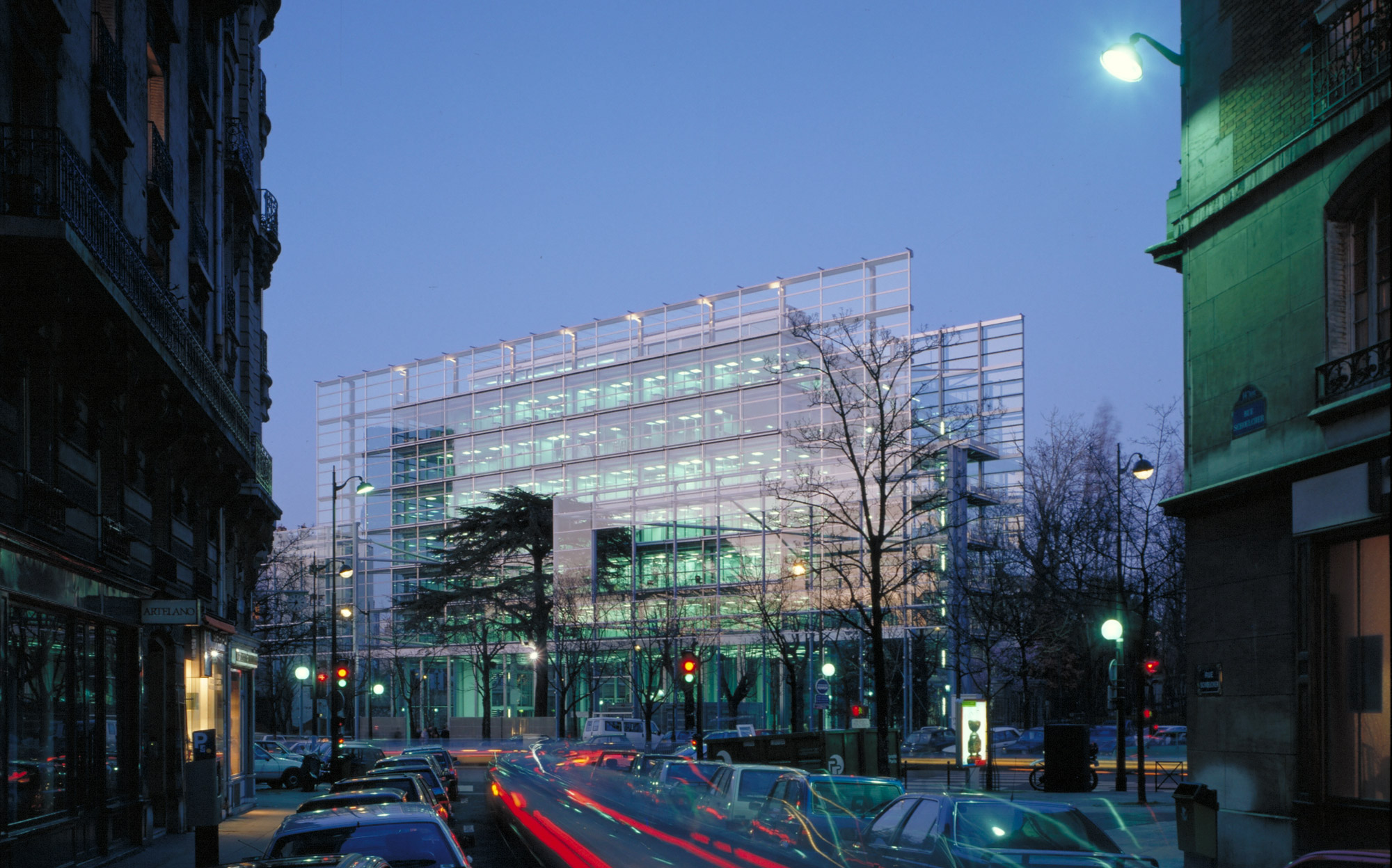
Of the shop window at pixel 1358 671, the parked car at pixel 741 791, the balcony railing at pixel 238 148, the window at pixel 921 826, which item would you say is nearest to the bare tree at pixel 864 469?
the parked car at pixel 741 791

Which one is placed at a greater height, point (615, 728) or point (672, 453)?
point (672, 453)

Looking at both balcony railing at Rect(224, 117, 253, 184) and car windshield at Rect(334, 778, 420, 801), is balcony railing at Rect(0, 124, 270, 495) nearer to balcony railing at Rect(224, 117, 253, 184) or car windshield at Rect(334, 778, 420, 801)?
car windshield at Rect(334, 778, 420, 801)

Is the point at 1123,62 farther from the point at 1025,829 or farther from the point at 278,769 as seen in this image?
the point at 278,769

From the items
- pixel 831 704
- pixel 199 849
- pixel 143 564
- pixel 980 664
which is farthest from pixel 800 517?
pixel 199 849

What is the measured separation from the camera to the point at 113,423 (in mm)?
22219

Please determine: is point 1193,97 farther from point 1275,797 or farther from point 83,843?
point 83,843

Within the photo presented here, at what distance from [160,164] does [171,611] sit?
8.44 m

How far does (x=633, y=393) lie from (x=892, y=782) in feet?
184

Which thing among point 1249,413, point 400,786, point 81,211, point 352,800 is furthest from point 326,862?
Result: point 1249,413

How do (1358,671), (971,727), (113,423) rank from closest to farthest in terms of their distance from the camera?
(1358,671) → (113,423) → (971,727)

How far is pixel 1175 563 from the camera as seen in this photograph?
161 ft

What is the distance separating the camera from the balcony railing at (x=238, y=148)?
35.6 meters

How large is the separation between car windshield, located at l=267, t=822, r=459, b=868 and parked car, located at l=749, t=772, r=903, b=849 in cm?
567

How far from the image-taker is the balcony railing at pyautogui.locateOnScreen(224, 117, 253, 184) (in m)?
35.6
